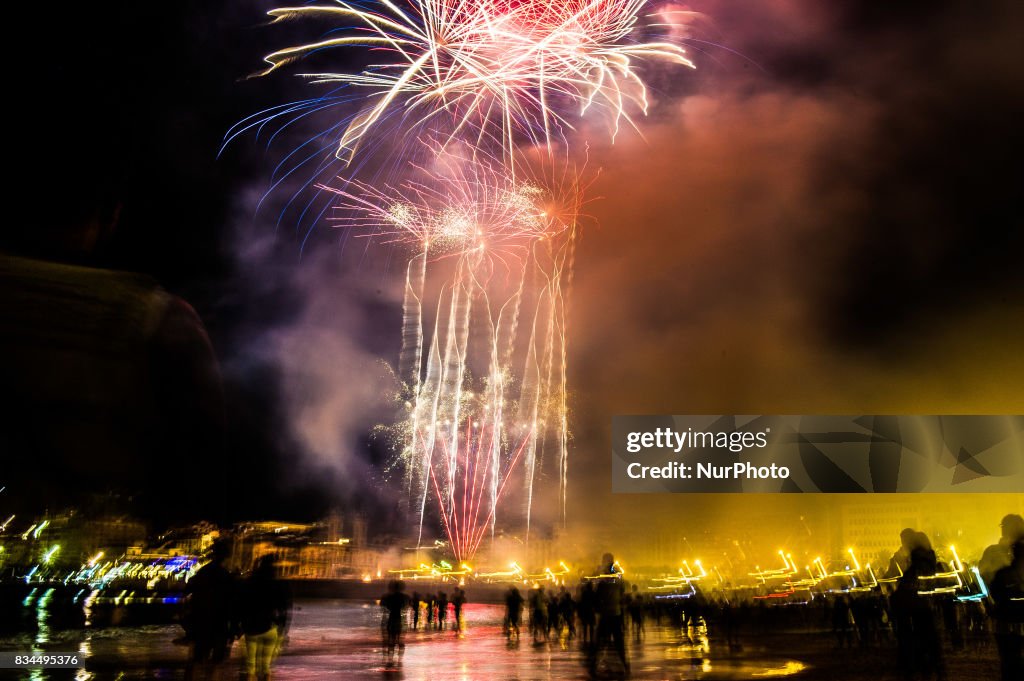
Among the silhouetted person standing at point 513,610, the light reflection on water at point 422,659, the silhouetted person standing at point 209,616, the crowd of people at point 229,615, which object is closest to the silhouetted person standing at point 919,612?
the light reflection on water at point 422,659

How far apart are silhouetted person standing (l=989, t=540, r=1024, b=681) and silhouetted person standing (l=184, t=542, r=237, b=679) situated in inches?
275

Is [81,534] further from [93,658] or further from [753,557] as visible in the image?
[753,557]

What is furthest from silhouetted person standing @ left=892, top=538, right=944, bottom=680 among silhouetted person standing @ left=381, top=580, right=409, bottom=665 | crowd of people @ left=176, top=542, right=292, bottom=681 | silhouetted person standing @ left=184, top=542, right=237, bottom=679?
silhouetted person standing @ left=381, top=580, right=409, bottom=665

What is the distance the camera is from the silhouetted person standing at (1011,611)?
677cm

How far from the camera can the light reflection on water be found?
30.1 feet

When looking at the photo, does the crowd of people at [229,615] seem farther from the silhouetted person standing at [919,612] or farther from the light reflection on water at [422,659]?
the silhouetted person standing at [919,612]

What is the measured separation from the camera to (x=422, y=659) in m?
11.4

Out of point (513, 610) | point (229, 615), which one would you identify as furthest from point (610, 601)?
point (513, 610)

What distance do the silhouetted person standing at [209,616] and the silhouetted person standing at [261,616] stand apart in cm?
16

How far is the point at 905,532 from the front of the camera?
875cm

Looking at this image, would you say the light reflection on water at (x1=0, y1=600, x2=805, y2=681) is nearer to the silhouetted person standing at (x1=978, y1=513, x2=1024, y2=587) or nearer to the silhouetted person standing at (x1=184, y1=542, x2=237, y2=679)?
the silhouetted person standing at (x1=184, y1=542, x2=237, y2=679)

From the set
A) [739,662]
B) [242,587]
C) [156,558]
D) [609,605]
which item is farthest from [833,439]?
[156,558]

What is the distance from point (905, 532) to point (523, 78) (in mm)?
12013

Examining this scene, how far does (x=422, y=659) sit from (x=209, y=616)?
5267mm
